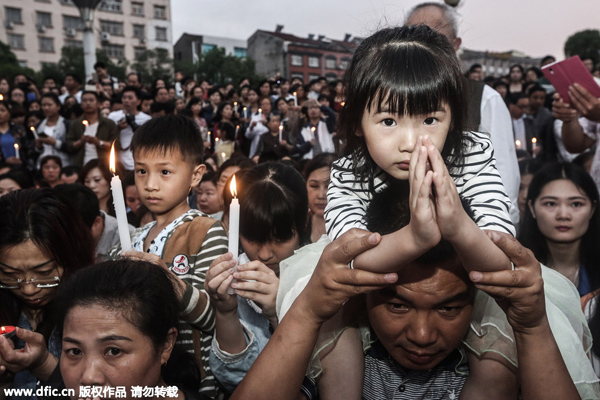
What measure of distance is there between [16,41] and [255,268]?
5940 cm

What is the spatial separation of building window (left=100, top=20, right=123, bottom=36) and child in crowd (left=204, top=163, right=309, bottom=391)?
60.6 meters

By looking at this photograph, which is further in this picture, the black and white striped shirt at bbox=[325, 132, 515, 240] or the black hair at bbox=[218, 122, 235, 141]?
the black hair at bbox=[218, 122, 235, 141]

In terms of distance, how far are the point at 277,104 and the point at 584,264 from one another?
8258 millimetres

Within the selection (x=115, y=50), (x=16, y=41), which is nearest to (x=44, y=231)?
(x=16, y=41)

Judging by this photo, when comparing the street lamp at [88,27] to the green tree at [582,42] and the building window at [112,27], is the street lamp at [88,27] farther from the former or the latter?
the building window at [112,27]

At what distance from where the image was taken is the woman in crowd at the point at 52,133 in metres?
7.24

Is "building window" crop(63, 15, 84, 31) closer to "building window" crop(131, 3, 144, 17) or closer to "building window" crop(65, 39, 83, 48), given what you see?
"building window" crop(65, 39, 83, 48)

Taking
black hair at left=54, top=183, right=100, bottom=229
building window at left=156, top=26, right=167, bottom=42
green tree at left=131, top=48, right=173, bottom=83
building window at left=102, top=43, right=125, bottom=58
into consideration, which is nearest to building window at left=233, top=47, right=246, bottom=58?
building window at left=156, top=26, right=167, bottom=42

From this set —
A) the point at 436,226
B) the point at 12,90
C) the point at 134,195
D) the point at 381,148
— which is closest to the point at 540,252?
the point at 381,148

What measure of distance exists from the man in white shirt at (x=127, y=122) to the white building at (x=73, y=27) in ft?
158

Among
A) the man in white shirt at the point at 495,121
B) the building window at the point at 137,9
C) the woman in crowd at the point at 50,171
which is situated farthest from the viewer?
the building window at the point at 137,9

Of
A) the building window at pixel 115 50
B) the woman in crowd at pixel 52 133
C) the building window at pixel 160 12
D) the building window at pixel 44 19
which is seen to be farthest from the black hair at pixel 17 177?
the building window at pixel 160 12

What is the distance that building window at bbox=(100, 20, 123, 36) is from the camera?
56.1 m

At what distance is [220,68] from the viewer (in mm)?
A: 47812
